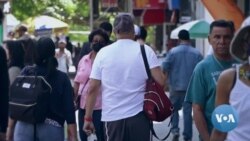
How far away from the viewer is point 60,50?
20.1 meters

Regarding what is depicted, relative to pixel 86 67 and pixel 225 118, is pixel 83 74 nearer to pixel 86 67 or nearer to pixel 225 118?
pixel 86 67

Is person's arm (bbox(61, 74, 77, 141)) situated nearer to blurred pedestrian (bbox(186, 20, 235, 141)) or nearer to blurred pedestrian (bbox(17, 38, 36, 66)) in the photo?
blurred pedestrian (bbox(186, 20, 235, 141))

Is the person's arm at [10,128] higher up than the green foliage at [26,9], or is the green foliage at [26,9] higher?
the person's arm at [10,128]

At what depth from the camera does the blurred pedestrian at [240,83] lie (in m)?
5.26

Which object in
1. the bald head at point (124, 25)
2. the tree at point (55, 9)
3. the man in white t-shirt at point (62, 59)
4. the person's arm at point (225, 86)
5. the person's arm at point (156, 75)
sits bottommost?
the tree at point (55, 9)

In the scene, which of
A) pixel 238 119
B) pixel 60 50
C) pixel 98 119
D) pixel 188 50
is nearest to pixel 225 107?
pixel 238 119

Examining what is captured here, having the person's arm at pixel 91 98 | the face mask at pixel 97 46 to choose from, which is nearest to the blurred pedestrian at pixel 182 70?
the face mask at pixel 97 46

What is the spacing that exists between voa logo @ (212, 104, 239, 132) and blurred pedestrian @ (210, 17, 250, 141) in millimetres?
92

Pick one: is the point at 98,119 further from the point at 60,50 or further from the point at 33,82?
the point at 60,50

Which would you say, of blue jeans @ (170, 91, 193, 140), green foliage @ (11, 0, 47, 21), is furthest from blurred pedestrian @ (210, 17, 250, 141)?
green foliage @ (11, 0, 47, 21)

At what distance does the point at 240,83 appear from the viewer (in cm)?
530

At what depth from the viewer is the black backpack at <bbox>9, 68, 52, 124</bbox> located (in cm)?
838

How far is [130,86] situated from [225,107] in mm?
3224

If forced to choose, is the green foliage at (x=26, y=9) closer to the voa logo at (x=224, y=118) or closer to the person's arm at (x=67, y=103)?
the person's arm at (x=67, y=103)
